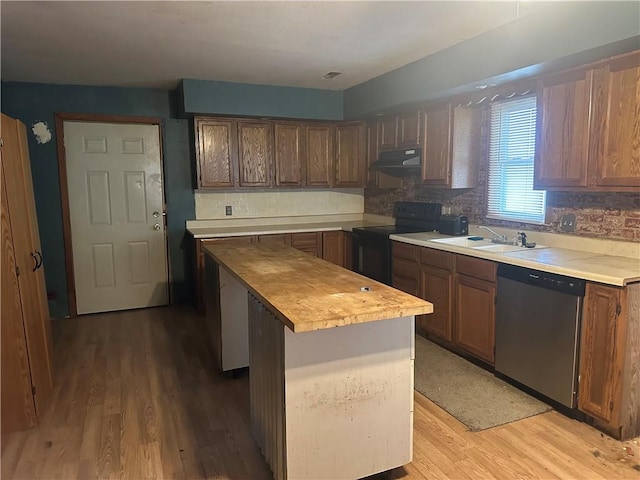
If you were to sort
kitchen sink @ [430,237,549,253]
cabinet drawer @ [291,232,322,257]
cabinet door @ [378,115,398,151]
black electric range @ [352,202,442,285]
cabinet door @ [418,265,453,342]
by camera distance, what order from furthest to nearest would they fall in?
cabinet drawer @ [291,232,322,257], cabinet door @ [378,115,398,151], black electric range @ [352,202,442,285], cabinet door @ [418,265,453,342], kitchen sink @ [430,237,549,253]

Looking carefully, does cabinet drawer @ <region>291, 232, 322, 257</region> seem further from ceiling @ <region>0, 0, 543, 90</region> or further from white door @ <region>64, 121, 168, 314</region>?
ceiling @ <region>0, 0, 543, 90</region>

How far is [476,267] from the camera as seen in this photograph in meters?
3.29

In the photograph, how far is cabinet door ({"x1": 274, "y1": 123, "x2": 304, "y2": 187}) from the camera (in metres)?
5.04

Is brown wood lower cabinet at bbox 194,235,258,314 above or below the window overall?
below

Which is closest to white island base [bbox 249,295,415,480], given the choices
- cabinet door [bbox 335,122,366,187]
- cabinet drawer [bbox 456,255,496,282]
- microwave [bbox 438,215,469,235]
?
cabinet drawer [bbox 456,255,496,282]

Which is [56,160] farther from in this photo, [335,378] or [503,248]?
[503,248]

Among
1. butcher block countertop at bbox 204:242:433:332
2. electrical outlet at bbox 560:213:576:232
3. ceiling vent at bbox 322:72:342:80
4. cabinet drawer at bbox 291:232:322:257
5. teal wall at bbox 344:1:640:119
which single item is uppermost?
ceiling vent at bbox 322:72:342:80

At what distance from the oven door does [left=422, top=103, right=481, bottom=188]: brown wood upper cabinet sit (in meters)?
0.80

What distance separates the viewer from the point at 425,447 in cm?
240

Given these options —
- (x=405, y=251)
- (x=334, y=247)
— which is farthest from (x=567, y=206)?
(x=334, y=247)

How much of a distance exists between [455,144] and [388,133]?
40.7 inches

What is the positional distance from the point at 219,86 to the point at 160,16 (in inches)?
70.6

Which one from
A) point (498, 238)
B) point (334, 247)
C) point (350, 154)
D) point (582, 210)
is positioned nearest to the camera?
point (582, 210)

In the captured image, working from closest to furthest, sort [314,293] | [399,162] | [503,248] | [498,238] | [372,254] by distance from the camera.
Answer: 1. [314,293]
2. [503,248]
3. [498,238]
4. [399,162]
5. [372,254]
